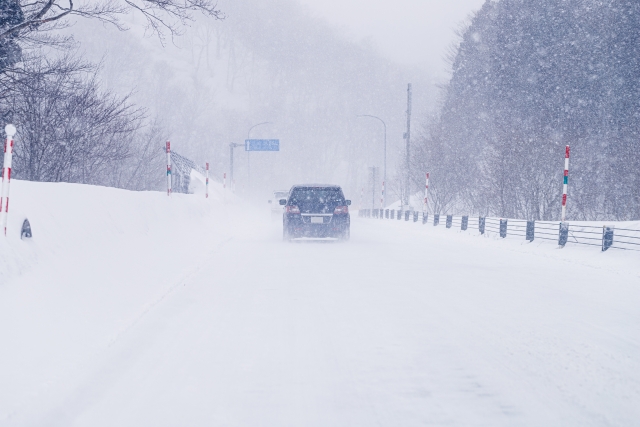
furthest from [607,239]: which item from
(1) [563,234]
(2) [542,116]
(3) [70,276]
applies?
(2) [542,116]

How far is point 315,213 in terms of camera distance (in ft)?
57.6

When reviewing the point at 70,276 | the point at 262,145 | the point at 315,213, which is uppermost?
the point at 262,145

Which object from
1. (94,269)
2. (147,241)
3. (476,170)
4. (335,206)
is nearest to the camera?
(94,269)

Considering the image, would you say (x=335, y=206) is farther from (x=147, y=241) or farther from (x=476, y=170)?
(x=476, y=170)

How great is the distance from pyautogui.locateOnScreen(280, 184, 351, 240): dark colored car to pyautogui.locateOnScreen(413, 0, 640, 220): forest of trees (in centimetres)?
1618

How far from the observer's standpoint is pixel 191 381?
465 cm

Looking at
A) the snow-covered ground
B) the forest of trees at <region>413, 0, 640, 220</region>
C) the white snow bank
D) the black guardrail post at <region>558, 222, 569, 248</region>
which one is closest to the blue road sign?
the forest of trees at <region>413, 0, 640, 220</region>

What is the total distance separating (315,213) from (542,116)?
23.9 meters

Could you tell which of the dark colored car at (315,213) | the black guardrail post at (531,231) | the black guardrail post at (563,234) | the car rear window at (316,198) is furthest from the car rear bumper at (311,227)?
the black guardrail post at (563,234)

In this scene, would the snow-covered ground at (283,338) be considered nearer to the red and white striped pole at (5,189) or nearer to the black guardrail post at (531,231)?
the red and white striped pole at (5,189)

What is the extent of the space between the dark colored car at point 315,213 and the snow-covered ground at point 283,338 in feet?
19.9

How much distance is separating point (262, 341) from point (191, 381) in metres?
1.30

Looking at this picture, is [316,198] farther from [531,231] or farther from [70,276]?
[70,276]

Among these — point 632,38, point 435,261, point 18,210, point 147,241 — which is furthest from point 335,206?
point 632,38
